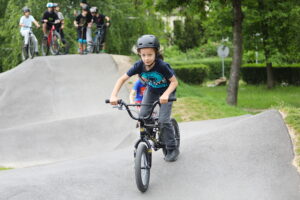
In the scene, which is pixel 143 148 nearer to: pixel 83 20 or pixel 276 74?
pixel 83 20

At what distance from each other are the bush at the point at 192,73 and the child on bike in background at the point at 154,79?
33.3 meters

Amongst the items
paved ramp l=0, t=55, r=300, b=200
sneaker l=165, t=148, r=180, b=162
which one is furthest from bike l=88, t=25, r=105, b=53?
sneaker l=165, t=148, r=180, b=162

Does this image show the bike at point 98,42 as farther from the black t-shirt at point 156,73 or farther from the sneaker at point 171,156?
the black t-shirt at point 156,73

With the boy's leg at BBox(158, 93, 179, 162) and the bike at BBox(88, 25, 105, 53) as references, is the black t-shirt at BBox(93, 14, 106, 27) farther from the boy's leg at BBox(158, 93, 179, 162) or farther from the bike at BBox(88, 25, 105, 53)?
the boy's leg at BBox(158, 93, 179, 162)

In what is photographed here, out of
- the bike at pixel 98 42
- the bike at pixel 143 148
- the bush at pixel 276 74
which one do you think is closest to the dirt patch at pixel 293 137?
the bike at pixel 143 148

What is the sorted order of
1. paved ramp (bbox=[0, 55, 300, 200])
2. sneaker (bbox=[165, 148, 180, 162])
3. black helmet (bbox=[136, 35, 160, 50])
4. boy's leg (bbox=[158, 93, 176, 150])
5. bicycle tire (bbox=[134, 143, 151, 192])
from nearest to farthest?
bicycle tire (bbox=[134, 143, 151, 192]), black helmet (bbox=[136, 35, 160, 50]), paved ramp (bbox=[0, 55, 300, 200]), boy's leg (bbox=[158, 93, 176, 150]), sneaker (bbox=[165, 148, 180, 162])

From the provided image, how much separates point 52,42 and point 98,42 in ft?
5.38

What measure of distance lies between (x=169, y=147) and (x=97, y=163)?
1318 mm

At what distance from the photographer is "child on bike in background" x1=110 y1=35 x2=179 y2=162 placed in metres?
6.36

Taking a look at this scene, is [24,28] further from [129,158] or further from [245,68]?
[245,68]

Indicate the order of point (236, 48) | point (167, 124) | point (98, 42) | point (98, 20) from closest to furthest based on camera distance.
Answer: point (167, 124) → point (98, 20) → point (98, 42) → point (236, 48)

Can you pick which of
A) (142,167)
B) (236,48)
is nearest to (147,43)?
(142,167)

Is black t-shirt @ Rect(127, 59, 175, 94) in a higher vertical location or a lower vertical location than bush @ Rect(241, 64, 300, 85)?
higher

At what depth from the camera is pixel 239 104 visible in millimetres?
25156
